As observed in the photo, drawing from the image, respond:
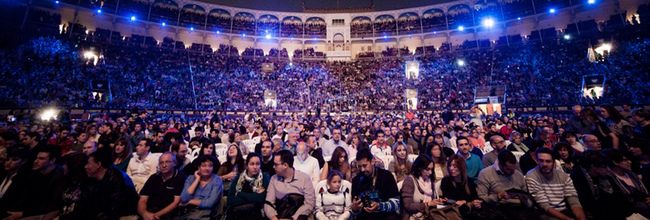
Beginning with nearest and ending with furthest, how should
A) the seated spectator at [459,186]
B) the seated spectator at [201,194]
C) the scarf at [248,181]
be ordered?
the seated spectator at [459,186]
the seated spectator at [201,194]
the scarf at [248,181]

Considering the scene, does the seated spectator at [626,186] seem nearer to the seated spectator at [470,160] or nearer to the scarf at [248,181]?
the seated spectator at [470,160]

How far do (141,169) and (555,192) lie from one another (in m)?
6.38

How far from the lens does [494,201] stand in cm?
336

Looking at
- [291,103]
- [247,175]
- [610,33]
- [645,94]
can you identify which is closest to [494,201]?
[247,175]

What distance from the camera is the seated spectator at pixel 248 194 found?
3.54 m

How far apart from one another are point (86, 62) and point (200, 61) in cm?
1007

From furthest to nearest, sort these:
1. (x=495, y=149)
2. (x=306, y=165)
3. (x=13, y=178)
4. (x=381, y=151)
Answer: (x=381, y=151) → (x=495, y=149) → (x=306, y=165) → (x=13, y=178)

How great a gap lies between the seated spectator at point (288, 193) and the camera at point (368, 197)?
70cm

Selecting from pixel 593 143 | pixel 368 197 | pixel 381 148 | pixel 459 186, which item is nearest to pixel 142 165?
pixel 368 197

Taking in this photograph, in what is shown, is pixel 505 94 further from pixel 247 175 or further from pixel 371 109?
pixel 247 175

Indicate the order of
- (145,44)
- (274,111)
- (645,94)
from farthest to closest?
(145,44)
(274,111)
(645,94)

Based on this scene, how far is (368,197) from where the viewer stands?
3354mm

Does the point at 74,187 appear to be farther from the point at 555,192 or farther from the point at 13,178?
the point at 555,192

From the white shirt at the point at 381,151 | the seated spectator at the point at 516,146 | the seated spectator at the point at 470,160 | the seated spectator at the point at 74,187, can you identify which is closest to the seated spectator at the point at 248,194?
the seated spectator at the point at 74,187
